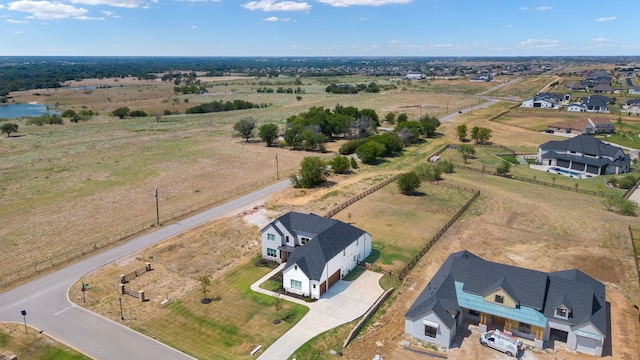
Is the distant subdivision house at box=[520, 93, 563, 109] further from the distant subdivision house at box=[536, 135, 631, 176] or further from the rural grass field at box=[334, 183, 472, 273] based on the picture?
the rural grass field at box=[334, 183, 472, 273]

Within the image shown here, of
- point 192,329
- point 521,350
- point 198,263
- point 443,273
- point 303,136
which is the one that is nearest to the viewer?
point 521,350

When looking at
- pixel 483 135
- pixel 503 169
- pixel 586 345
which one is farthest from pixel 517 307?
pixel 483 135

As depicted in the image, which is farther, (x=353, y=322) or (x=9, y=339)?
(x=353, y=322)

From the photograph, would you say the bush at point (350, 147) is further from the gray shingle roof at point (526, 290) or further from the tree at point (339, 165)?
the gray shingle roof at point (526, 290)

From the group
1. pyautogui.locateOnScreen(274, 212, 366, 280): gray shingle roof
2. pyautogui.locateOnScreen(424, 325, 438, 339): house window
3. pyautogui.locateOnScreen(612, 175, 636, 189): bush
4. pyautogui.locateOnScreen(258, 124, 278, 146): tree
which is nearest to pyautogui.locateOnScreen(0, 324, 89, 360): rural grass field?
pyautogui.locateOnScreen(274, 212, 366, 280): gray shingle roof

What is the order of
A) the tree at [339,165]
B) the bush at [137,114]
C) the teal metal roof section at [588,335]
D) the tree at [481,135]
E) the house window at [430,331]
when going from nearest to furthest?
the teal metal roof section at [588,335] < the house window at [430,331] < the tree at [339,165] < the tree at [481,135] < the bush at [137,114]

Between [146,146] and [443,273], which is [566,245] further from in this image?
[146,146]

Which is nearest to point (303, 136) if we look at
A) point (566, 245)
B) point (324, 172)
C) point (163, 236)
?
point (324, 172)

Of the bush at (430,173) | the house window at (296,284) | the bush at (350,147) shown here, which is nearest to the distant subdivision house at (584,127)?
the bush at (350,147)
